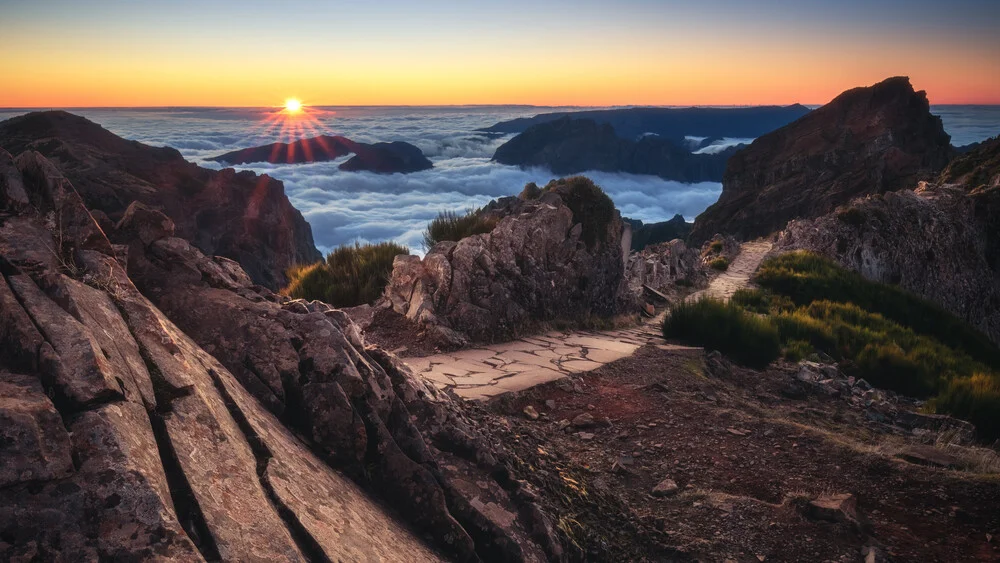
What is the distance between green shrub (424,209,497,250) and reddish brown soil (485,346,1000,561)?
4.59 metres

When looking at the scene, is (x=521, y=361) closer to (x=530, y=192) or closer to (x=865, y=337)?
(x=530, y=192)

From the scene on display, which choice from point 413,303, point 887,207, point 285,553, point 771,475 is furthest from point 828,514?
point 887,207

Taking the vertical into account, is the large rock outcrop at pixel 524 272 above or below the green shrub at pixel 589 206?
below

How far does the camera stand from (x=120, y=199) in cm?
2427

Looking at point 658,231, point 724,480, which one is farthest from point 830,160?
point 724,480

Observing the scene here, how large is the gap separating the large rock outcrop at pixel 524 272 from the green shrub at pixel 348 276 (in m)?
0.74

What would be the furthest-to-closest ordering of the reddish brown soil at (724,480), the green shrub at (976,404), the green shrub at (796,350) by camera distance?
the green shrub at (796,350), the green shrub at (976,404), the reddish brown soil at (724,480)

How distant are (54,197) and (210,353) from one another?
126 cm

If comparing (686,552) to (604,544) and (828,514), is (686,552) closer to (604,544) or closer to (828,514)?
(604,544)

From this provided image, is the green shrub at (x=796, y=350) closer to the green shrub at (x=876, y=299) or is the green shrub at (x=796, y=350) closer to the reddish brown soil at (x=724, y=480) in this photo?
the reddish brown soil at (x=724, y=480)

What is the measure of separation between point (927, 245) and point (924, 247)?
0.18 metres

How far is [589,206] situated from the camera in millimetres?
10859

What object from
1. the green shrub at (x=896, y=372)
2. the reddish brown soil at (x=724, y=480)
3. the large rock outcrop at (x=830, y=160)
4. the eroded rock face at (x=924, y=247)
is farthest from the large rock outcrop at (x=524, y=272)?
the large rock outcrop at (x=830, y=160)

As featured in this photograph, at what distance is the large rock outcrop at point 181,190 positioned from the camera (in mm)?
24703
